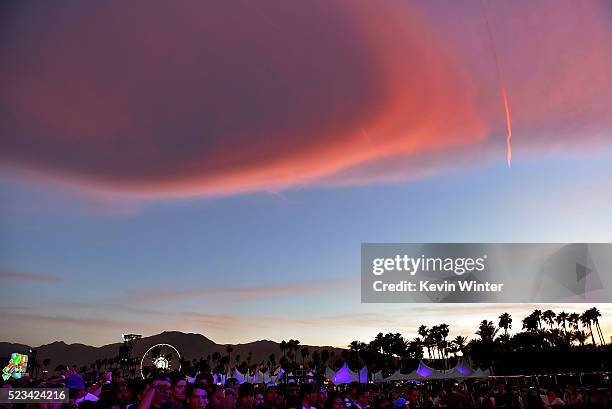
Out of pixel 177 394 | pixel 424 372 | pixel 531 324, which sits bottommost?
pixel 424 372

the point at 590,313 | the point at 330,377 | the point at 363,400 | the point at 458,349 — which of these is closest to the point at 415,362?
the point at 458,349

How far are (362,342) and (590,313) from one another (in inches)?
2690

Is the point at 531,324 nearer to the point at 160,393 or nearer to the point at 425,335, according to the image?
the point at 425,335

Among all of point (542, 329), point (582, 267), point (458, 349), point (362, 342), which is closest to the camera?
point (582, 267)

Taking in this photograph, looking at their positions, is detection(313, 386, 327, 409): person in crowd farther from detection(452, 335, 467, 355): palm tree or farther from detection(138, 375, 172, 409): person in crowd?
detection(452, 335, 467, 355): palm tree

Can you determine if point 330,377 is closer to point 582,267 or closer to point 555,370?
point 582,267

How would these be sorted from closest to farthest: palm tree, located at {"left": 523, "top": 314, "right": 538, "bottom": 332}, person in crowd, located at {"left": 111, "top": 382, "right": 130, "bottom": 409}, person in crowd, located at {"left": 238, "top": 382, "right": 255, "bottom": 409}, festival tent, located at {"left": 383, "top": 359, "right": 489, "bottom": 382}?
person in crowd, located at {"left": 238, "top": 382, "right": 255, "bottom": 409} → person in crowd, located at {"left": 111, "top": 382, "right": 130, "bottom": 409} → festival tent, located at {"left": 383, "top": 359, "right": 489, "bottom": 382} → palm tree, located at {"left": 523, "top": 314, "right": 538, "bottom": 332}

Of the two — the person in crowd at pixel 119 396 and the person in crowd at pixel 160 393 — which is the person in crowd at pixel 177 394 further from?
the person in crowd at pixel 119 396

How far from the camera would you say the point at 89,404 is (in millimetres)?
7652

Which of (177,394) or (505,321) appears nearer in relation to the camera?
(177,394)

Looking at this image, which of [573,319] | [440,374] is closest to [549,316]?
[573,319]

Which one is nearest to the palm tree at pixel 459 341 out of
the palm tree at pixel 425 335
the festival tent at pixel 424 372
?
the palm tree at pixel 425 335

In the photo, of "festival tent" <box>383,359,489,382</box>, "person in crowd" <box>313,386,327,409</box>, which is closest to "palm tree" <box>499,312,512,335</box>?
"festival tent" <box>383,359,489,382</box>

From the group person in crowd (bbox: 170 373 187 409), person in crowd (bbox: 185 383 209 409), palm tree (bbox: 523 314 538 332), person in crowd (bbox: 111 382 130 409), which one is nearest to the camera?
person in crowd (bbox: 185 383 209 409)
